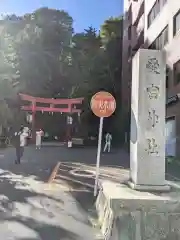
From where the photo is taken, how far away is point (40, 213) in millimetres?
7422

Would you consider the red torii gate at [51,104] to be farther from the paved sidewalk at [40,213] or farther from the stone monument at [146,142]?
the stone monument at [146,142]

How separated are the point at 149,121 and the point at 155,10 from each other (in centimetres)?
2282

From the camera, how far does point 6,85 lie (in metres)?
28.1

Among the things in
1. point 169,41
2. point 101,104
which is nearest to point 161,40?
point 169,41

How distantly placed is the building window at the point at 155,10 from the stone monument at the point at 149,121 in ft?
62.6

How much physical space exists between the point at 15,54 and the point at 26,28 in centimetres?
528

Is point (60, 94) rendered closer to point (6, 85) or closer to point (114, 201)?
point (6, 85)

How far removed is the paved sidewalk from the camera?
603 centimetres

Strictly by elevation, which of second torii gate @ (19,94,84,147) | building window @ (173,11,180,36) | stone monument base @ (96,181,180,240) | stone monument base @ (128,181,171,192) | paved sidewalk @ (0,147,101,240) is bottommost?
paved sidewalk @ (0,147,101,240)

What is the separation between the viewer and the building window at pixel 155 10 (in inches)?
1003

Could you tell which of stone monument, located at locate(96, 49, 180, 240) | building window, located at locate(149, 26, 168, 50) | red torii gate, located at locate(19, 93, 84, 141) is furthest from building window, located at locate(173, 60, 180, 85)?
stone monument, located at locate(96, 49, 180, 240)

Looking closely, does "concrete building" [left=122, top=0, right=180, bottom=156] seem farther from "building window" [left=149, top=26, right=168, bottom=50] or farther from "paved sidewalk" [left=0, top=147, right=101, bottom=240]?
"paved sidewalk" [left=0, top=147, right=101, bottom=240]

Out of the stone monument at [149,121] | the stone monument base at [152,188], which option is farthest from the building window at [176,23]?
the stone monument base at [152,188]

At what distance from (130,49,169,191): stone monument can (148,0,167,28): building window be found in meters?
19.1
